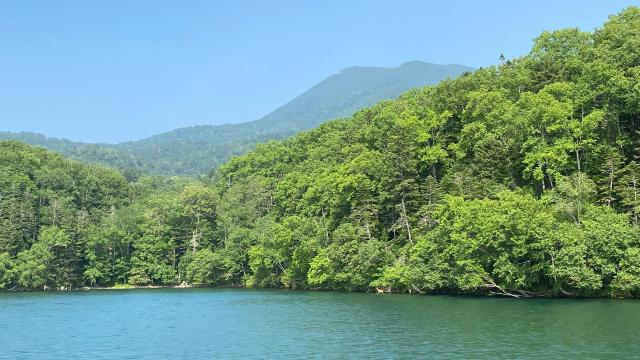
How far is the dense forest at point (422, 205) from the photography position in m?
61.2

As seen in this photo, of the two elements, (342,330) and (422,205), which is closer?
(342,330)

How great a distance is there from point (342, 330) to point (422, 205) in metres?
38.9

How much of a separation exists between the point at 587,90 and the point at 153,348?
55.9 m

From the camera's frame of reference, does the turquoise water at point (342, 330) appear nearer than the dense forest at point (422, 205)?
Yes

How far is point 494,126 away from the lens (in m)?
78.1

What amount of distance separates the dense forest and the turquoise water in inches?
214

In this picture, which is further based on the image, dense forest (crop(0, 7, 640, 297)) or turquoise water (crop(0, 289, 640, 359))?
dense forest (crop(0, 7, 640, 297))

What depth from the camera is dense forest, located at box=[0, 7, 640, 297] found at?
61188mm

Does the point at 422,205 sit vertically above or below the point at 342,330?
above

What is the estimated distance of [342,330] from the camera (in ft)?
144

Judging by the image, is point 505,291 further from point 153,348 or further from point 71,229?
point 71,229

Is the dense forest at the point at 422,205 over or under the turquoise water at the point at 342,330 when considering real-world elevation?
over

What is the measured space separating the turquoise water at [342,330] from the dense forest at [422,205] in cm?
544

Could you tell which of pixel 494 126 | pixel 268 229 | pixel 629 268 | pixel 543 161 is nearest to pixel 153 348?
pixel 629 268
